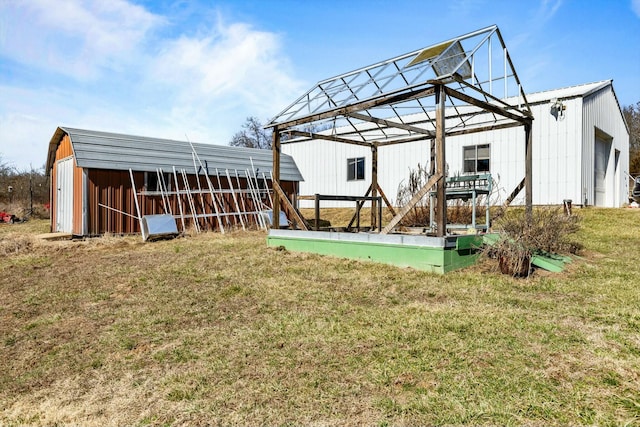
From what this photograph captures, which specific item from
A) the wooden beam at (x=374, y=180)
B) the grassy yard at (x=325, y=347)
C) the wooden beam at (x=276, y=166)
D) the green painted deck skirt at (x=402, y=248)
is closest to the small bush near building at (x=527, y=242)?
the grassy yard at (x=325, y=347)

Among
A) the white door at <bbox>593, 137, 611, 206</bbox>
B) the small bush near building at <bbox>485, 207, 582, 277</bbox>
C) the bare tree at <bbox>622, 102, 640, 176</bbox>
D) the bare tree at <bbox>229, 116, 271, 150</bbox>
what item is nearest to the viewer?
the small bush near building at <bbox>485, 207, 582, 277</bbox>

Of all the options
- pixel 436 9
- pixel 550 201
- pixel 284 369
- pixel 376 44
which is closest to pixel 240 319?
pixel 284 369

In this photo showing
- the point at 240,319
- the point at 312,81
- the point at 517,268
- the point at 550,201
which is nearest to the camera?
the point at 240,319

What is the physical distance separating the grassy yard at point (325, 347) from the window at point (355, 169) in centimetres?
1177

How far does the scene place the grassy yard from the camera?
7.64ft

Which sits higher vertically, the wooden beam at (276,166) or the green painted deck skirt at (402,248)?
the wooden beam at (276,166)

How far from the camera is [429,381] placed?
2.57 m

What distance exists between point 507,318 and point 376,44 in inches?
312

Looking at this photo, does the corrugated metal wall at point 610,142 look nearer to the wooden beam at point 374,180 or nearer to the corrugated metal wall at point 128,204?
the wooden beam at point 374,180

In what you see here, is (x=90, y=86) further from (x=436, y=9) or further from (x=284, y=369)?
(x=284, y=369)

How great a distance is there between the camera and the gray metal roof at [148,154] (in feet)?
36.7

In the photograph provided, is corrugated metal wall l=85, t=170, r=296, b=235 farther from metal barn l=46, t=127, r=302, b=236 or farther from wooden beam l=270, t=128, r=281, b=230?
wooden beam l=270, t=128, r=281, b=230

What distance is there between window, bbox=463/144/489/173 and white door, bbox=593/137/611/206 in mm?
3530

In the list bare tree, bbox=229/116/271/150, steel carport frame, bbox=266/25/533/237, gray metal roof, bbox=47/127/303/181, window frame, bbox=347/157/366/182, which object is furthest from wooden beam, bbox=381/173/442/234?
bare tree, bbox=229/116/271/150
